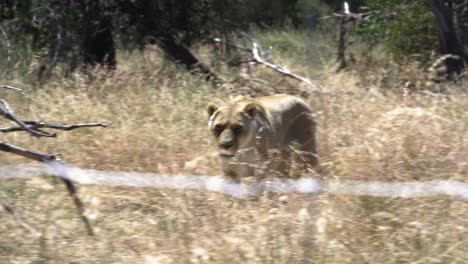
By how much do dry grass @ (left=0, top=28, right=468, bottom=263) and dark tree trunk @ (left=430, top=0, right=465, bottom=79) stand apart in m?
2.25

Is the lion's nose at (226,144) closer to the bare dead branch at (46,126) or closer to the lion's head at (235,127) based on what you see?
the lion's head at (235,127)

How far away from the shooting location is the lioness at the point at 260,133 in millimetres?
5531

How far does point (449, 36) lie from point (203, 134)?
192 inches

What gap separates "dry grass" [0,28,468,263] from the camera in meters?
4.15

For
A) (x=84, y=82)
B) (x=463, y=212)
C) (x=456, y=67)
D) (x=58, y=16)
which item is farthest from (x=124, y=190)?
(x=456, y=67)

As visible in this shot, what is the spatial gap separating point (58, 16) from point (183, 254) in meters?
6.92

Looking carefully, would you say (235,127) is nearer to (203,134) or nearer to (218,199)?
(218,199)

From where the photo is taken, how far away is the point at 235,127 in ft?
18.5

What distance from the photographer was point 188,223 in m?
4.57

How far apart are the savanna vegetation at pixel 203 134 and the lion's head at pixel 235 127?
1.22ft

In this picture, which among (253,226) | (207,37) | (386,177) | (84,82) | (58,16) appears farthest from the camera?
(207,37)

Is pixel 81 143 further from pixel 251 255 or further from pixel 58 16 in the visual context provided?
pixel 58 16

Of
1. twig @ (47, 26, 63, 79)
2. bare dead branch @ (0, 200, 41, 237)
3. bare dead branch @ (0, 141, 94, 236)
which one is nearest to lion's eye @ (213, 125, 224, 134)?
bare dead branch @ (0, 141, 94, 236)

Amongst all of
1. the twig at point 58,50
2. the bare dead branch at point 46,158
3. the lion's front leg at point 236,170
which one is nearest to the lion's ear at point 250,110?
the lion's front leg at point 236,170
